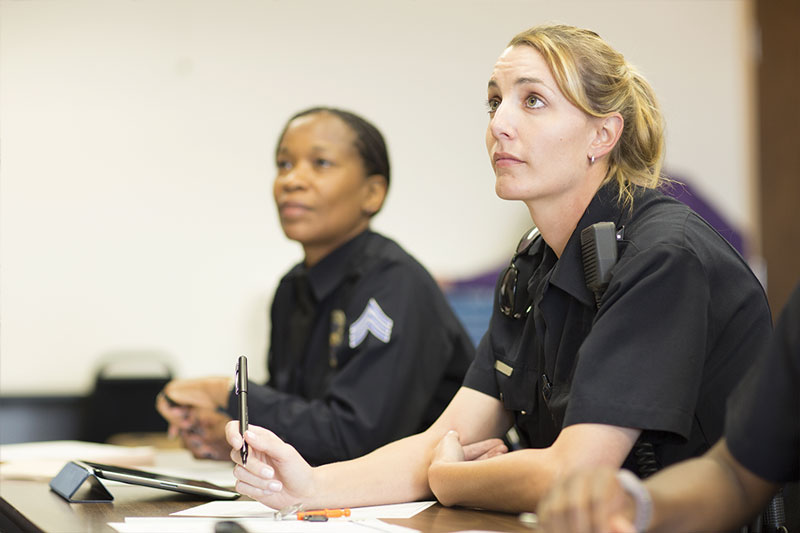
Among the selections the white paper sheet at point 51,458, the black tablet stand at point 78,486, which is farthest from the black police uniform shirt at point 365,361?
the black tablet stand at point 78,486

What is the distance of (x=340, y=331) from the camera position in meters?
2.06

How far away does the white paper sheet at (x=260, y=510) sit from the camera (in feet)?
3.92

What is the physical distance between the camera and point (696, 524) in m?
0.88

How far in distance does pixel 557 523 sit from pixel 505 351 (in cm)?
71

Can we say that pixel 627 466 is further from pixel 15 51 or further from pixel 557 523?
pixel 15 51

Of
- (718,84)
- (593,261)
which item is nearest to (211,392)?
(593,261)

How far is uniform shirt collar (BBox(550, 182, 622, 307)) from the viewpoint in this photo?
128cm

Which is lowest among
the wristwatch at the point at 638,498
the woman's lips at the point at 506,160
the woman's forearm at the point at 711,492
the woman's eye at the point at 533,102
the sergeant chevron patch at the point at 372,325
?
the sergeant chevron patch at the point at 372,325

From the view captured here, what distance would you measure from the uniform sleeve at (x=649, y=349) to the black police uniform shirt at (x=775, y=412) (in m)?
0.19

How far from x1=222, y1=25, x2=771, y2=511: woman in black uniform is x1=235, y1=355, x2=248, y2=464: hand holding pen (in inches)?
0.5

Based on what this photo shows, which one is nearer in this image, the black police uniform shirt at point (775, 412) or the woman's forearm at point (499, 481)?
the black police uniform shirt at point (775, 412)

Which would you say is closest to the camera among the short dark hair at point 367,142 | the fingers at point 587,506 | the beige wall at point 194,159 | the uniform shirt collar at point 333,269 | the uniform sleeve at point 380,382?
the fingers at point 587,506

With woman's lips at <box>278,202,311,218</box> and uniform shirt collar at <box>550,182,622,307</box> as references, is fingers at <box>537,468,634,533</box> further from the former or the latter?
woman's lips at <box>278,202,311,218</box>

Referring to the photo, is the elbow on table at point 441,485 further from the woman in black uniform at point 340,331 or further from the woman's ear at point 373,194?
the woman's ear at point 373,194
